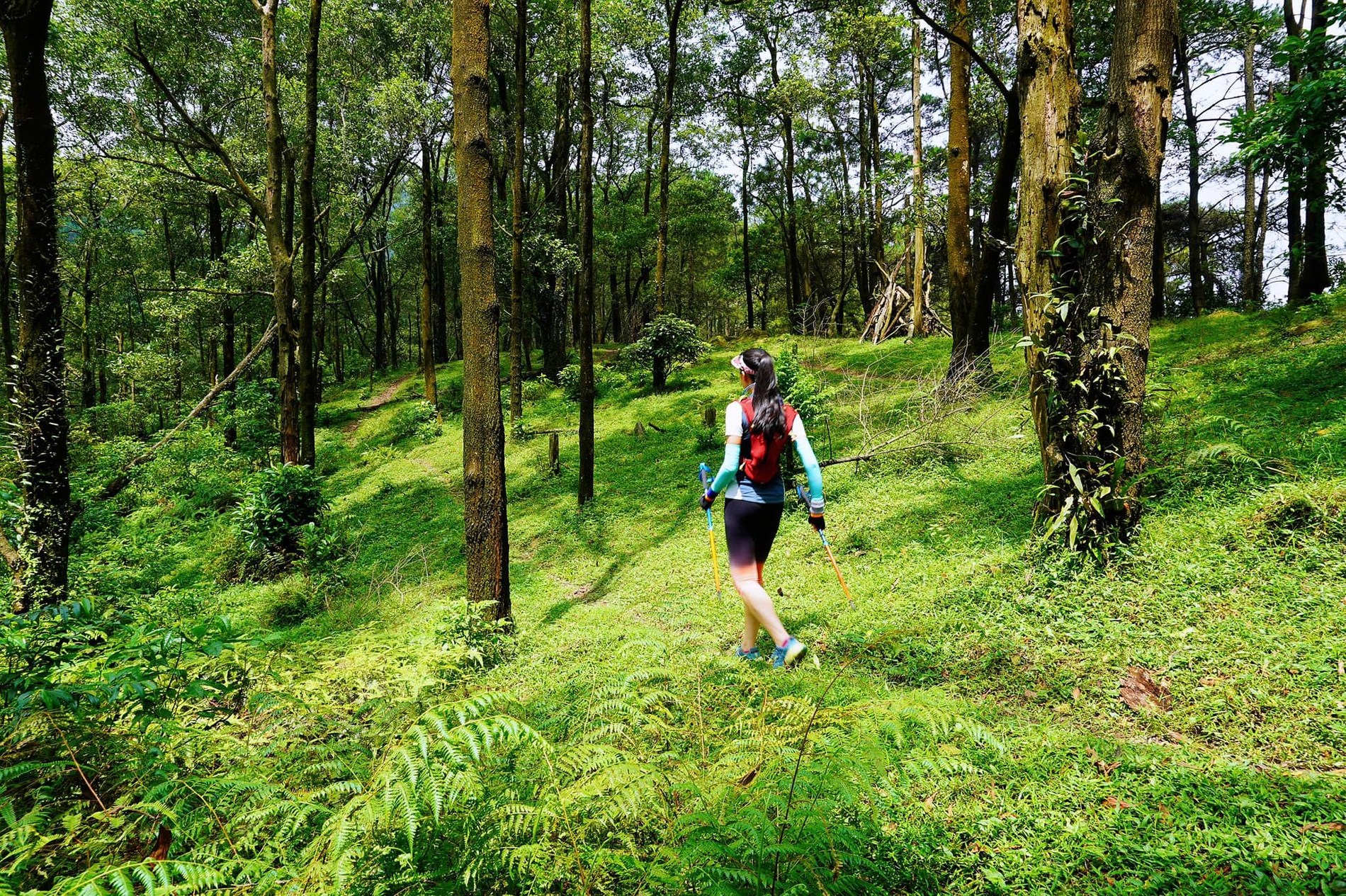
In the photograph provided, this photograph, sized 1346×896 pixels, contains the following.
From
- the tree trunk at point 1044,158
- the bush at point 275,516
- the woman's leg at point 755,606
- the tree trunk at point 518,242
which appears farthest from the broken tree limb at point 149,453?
the tree trunk at point 1044,158

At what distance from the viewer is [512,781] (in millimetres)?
2240

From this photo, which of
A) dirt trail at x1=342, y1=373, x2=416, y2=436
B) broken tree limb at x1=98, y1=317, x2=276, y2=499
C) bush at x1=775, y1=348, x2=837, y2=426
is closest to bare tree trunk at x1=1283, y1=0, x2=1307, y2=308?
bush at x1=775, y1=348, x2=837, y2=426

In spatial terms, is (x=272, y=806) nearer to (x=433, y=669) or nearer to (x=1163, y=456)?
(x=433, y=669)

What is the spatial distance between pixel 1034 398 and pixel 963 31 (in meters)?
7.37

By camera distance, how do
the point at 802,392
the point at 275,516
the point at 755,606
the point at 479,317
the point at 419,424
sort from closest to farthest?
the point at 755,606, the point at 479,317, the point at 802,392, the point at 275,516, the point at 419,424

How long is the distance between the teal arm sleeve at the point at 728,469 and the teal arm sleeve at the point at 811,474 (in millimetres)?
447

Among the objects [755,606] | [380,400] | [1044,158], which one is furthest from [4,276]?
[380,400]

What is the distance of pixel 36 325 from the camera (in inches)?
193

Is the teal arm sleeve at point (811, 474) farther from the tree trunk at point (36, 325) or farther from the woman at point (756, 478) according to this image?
the tree trunk at point (36, 325)

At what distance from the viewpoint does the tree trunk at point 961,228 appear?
30.7ft

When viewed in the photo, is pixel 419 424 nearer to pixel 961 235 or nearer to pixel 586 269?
pixel 586 269

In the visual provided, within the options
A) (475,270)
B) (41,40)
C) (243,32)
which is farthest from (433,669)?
(243,32)

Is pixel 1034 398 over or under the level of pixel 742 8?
under

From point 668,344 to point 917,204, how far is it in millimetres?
7054
